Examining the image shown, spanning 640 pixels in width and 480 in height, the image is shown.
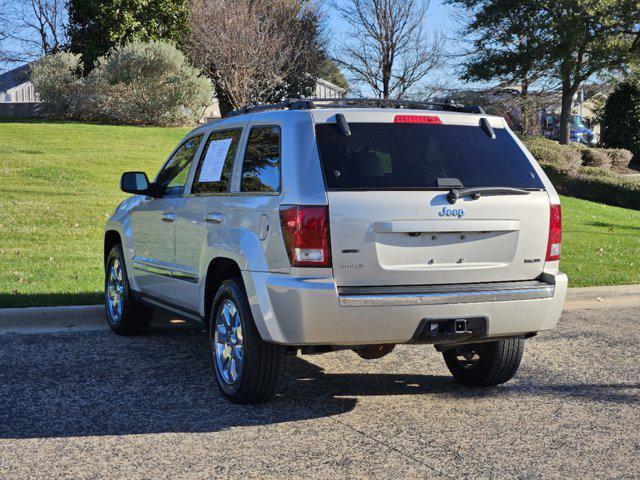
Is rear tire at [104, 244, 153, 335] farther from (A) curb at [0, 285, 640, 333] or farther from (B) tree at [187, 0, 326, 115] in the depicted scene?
(B) tree at [187, 0, 326, 115]

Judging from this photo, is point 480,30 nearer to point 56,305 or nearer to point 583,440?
point 56,305

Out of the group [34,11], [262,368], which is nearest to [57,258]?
[262,368]

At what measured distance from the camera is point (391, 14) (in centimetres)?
4294

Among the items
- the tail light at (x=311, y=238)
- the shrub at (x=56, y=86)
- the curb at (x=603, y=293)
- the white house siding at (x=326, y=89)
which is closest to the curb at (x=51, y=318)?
the tail light at (x=311, y=238)

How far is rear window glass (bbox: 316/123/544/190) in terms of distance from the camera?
18.0 ft

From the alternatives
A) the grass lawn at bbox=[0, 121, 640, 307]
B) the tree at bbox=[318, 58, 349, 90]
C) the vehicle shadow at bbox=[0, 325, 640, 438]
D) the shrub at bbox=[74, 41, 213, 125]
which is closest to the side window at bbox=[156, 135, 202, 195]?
the vehicle shadow at bbox=[0, 325, 640, 438]

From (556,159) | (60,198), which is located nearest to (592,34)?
(556,159)

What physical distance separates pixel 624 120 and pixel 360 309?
113 ft

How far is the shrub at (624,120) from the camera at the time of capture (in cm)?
3681

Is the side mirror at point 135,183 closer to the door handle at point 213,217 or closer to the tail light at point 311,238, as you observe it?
the door handle at point 213,217

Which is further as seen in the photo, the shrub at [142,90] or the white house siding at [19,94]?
the white house siding at [19,94]

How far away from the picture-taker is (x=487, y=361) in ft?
20.7

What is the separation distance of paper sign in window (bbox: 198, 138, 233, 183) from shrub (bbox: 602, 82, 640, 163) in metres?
33.1

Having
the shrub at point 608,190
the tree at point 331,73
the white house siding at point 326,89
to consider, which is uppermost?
the tree at point 331,73
